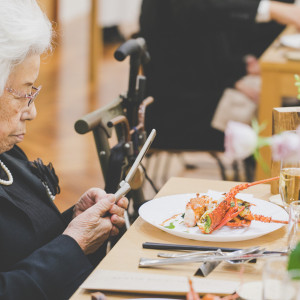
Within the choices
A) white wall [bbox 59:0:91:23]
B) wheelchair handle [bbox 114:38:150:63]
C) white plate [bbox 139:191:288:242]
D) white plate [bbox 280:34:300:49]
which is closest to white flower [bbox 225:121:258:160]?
white plate [bbox 139:191:288:242]

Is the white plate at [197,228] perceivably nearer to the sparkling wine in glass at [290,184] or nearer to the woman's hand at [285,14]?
the sparkling wine in glass at [290,184]

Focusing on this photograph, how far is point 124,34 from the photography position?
734cm

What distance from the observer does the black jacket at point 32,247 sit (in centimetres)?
136

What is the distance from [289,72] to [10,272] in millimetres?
2064

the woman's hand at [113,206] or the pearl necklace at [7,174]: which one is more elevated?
the pearl necklace at [7,174]

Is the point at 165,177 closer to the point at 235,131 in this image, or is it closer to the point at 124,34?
the point at 235,131

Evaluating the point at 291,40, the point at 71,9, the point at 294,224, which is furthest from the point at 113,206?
the point at 71,9

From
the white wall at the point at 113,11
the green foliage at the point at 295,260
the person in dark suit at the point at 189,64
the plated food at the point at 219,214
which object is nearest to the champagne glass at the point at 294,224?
the plated food at the point at 219,214

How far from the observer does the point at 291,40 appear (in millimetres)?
3443

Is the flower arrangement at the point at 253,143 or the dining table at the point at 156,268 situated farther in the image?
the dining table at the point at 156,268

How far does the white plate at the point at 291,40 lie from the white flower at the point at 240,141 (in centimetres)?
254

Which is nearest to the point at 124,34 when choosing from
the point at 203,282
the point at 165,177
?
the point at 165,177

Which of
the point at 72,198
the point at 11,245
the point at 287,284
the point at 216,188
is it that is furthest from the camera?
the point at 72,198

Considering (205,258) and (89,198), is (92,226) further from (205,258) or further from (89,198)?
(205,258)
